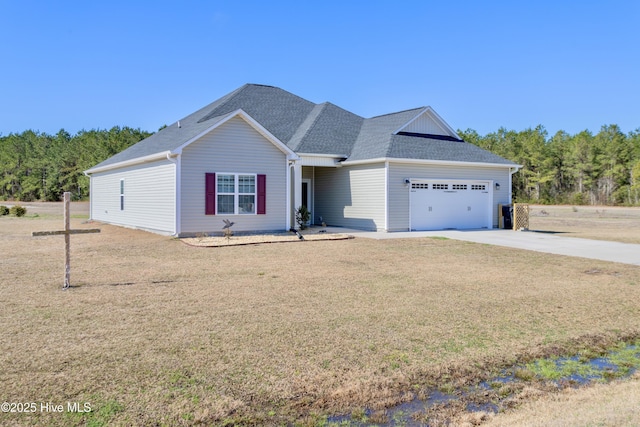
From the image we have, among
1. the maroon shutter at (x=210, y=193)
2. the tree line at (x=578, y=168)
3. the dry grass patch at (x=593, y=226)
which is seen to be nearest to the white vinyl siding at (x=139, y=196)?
the maroon shutter at (x=210, y=193)

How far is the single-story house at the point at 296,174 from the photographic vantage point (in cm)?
1670

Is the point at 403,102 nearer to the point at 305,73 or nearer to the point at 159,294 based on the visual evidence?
the point at 305,73

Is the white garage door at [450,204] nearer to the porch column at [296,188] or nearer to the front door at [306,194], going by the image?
the porch column at [296,188]

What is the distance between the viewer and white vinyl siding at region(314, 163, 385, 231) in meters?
19.4

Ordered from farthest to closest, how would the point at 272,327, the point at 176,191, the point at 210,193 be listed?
the point at 210,193, the point at 176,191, the point at 272,327

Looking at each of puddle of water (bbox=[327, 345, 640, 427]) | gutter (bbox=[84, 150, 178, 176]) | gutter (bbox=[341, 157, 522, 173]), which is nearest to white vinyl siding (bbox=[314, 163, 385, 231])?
gutter (bbox=[341, 157, 522, 173])

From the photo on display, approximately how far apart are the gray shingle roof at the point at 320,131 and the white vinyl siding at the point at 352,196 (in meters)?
0.74

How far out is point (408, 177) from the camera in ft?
63.9

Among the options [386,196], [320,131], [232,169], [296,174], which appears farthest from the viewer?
[320,131]

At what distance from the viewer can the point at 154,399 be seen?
385 cm

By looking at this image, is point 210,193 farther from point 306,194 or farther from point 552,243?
point 552,243

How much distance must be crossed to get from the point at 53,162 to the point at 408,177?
52.7 meters

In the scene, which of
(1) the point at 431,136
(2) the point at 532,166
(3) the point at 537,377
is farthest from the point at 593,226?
(2) the point at 532,166

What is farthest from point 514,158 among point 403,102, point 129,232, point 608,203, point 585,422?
point 585,422
